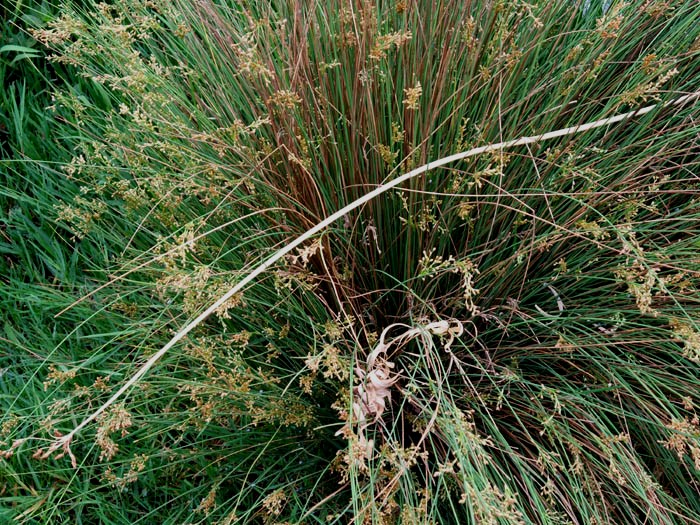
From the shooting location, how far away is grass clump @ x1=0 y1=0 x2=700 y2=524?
5.28ft

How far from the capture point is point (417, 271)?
1.78 m

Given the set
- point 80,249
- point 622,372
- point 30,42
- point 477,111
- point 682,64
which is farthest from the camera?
point 30,42

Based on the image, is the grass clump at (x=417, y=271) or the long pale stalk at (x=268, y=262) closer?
the long pale stalk at (x=268, y=262)

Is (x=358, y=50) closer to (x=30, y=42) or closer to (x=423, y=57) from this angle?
(x=423, y=57)

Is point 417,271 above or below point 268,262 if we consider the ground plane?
below

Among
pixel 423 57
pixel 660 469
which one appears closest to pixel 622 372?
pixel 660 469

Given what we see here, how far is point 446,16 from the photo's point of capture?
1.85 metres

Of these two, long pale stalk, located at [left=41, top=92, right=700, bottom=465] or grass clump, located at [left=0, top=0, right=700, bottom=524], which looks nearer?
long pale stalk, located at [left=41, top=92, right=700, bottom=465]

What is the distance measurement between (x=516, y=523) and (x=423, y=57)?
113cm

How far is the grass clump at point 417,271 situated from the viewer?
5.28 ft

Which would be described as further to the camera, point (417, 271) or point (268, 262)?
point (417, 271)

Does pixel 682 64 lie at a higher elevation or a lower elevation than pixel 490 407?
higher

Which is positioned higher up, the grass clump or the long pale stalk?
the long pale stalk

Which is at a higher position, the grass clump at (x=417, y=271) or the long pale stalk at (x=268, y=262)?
the long pale stalk at (x=268, y=262)
